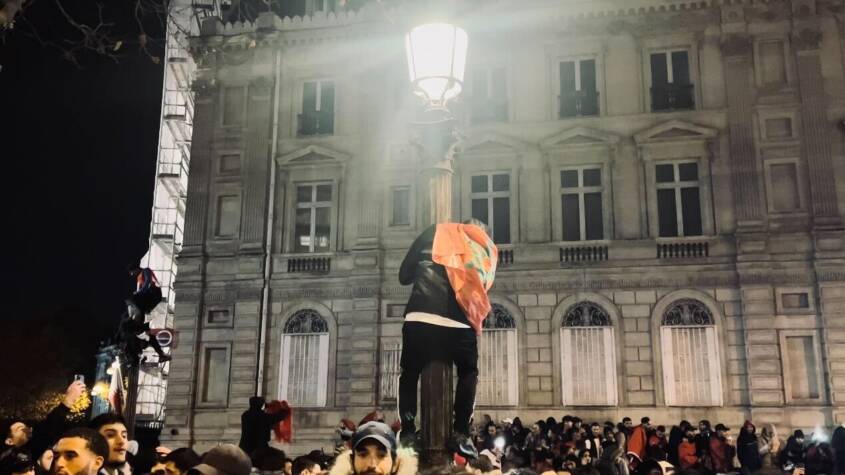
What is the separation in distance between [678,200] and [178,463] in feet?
66.4

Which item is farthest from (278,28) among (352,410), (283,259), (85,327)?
(85,327)

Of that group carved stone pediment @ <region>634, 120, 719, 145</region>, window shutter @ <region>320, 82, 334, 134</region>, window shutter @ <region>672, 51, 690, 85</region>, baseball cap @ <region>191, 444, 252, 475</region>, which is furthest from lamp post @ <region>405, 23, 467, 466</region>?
window shutter @ <region>320, 82, 334, 134</region>

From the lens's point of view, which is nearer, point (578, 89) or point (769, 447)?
point (769, 447)

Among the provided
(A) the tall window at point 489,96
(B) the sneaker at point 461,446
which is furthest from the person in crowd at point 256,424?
(A) the tall window at point 489,96

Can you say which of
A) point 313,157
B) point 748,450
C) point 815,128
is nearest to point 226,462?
point 748,450

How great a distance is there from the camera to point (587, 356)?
23.3 metres

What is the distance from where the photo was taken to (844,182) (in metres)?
22.8

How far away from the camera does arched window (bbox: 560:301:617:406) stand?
75.5 feet

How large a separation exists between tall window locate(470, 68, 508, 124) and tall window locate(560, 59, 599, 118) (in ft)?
6.07

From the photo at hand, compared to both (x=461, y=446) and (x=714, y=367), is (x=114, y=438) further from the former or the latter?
(x=714, y=367)

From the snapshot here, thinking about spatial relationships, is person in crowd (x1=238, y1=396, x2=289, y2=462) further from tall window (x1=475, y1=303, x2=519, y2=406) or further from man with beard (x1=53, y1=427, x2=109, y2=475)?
tall window (x1=475, y1=303, x2=519, y2=406)

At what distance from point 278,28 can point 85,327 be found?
32.5 meters

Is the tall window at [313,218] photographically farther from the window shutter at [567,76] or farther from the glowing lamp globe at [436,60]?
the glowing lamp globe at [436,60]

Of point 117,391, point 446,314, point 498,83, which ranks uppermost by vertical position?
point 498,83
